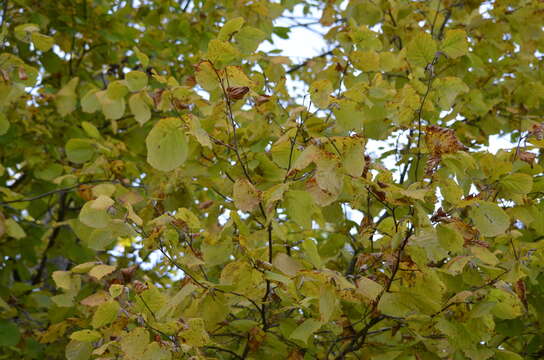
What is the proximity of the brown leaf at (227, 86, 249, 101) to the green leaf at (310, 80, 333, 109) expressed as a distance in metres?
0.18

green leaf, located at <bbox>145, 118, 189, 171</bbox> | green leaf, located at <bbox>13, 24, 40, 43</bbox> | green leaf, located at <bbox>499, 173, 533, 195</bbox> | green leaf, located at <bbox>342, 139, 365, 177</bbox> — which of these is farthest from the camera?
green leaf, located at <bbox>13, 24, 40, 43</bbox>

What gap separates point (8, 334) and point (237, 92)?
A: 5.76ft

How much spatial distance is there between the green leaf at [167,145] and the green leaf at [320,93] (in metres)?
0.38

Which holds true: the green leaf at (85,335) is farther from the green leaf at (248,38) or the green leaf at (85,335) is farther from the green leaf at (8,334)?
the green leaf at (8,334)

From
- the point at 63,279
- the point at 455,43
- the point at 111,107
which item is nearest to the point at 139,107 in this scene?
the point at 111,107

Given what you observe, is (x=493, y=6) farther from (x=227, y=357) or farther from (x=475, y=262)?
(x=227, y=357)

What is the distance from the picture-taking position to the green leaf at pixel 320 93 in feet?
5.35

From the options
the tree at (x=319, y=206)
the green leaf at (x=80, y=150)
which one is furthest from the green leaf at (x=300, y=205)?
the green leaf at (x=80, y=150)

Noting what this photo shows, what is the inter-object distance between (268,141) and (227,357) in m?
0.78

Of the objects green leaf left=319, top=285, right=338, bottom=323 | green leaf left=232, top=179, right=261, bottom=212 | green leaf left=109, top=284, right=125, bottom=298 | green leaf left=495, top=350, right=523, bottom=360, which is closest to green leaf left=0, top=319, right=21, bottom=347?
green leaf left=109, top=284, right=125, bottom=298

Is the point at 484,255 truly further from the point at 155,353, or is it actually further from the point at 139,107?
the point at 139,107

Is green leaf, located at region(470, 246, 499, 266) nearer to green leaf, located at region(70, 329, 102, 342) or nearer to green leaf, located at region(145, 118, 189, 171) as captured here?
green leaf, located at region(145, 118, 189, 171)

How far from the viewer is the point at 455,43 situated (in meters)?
2.08

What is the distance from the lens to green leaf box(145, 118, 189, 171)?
1691 mm
